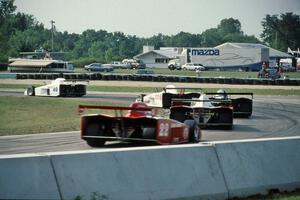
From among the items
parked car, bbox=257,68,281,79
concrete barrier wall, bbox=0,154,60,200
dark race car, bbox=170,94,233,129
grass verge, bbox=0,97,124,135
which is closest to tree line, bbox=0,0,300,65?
parked car, bbox=257,68,281,79

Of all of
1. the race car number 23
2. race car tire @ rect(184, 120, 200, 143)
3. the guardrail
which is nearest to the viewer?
the guardrail

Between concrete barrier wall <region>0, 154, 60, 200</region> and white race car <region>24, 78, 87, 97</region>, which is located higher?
concrete barrier wall <region>0, 154, 60, 200</region>

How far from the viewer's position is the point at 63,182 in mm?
6152

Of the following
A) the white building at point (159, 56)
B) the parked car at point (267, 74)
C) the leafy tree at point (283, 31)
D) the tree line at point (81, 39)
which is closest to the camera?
the parked car at point (267, 74)

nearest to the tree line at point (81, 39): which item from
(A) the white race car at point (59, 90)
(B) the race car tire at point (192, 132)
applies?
(A) the white race car at point (59, 90)

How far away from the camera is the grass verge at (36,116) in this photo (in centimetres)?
1897

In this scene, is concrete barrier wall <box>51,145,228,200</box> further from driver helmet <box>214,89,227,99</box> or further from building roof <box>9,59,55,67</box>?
building roof <box>9,59,55,67</box>

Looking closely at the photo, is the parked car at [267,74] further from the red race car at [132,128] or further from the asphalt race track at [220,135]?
the red race car at [132,128]

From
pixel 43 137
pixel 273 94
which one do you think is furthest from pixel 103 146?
pixel 273 94

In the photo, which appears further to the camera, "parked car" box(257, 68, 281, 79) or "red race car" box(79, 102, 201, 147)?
"parked car" box(257, 68, 281, 79)

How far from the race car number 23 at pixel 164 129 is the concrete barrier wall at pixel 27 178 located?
7564 millimetres

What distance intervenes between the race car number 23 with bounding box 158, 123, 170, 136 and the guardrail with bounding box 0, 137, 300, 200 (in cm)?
479

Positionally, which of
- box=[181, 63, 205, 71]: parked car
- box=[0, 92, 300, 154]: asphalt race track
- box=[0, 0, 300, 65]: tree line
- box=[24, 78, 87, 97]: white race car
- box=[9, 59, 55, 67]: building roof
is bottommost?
box=[0, 92, 300, 154]: asphalt race track

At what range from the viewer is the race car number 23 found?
13602 millimetres
